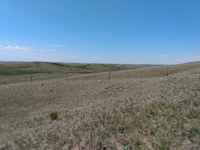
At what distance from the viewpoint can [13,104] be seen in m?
22.6

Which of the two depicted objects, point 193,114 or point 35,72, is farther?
point 35,72

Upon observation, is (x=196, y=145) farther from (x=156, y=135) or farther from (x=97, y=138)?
(x=97, y=138)

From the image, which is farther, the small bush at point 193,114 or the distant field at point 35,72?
the distant field at point 35,72

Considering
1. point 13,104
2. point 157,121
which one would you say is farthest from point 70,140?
point 13,104

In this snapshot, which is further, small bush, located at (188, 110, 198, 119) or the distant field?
the distant field

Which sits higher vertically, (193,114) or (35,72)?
(193,114)

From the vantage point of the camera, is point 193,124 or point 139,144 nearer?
point 139,144

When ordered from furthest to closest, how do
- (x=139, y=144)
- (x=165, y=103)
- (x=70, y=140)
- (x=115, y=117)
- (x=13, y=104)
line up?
(x=13, y=104), (x=165, y=103), (x=115, y=117), (x=70, y=140), (x=139, y=144)

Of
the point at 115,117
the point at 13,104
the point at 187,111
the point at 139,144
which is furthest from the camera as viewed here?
the point at 13,104

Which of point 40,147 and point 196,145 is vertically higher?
point 196,145

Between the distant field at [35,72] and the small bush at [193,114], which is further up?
the small bush at [193,114]

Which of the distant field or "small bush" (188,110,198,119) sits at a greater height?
"small bush" (188,110,198,119)

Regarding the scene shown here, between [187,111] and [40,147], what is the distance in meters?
5.00

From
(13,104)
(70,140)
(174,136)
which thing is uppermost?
(174,136)
